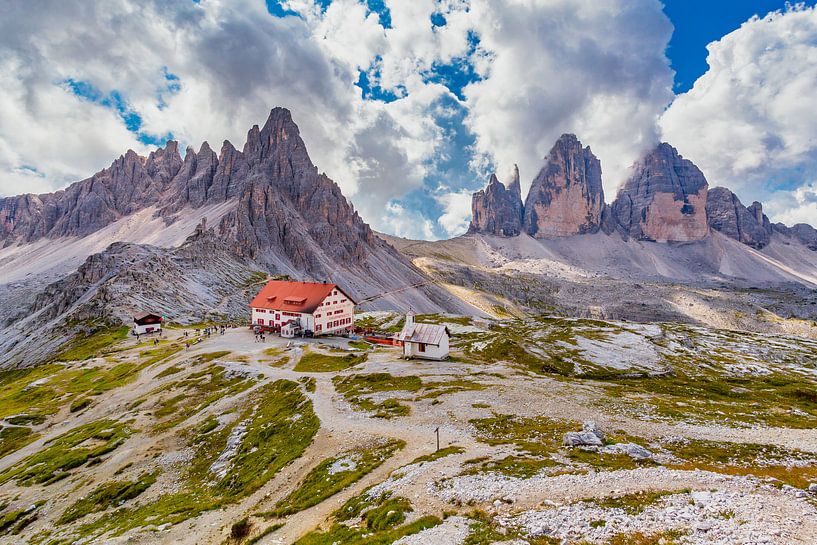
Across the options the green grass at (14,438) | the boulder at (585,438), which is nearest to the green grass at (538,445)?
the boulder at (585,438)

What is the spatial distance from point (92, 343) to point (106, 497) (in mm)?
77570

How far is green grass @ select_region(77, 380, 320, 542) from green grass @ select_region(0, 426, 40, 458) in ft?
84.5

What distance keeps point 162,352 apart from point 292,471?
64.0 m

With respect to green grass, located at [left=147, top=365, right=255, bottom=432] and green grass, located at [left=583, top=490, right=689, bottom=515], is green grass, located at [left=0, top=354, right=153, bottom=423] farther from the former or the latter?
green grass, located at [left=583, top=490, right=689, bottom=515]

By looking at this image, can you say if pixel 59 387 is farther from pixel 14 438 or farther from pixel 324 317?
pixel 324 317

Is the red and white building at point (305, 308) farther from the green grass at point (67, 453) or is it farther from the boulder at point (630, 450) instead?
the boulder at point (630, 450)

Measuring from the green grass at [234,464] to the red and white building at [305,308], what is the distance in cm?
4283

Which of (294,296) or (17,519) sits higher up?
(294,296)

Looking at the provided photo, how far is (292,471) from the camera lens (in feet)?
90.6

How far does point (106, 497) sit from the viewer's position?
103 feet

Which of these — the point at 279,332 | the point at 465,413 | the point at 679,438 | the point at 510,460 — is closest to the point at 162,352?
the point at 279,332

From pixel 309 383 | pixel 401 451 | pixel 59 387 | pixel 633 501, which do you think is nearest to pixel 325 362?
pixel 309 383

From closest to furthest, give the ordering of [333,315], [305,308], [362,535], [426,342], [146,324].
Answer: [362,535]
[426,342]
[305,308]
[333,315]
[146,324]

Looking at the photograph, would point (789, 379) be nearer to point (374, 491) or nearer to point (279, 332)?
point (374, 491)
